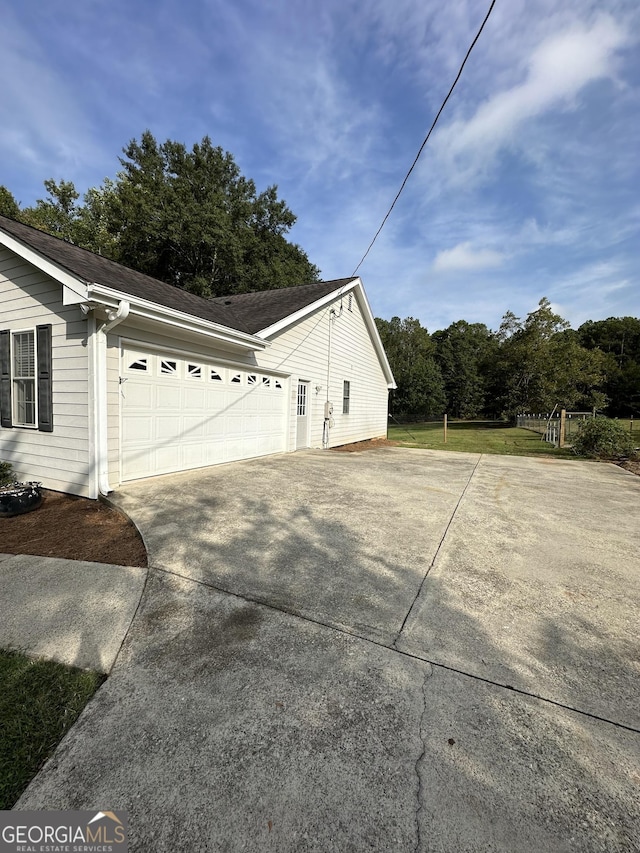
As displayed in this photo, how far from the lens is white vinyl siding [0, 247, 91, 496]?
17.6ft

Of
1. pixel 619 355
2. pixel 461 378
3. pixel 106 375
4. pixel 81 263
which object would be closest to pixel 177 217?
pixel 81 263

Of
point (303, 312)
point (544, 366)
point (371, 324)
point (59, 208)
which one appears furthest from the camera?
point (544, 366)

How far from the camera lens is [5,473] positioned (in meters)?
5.86

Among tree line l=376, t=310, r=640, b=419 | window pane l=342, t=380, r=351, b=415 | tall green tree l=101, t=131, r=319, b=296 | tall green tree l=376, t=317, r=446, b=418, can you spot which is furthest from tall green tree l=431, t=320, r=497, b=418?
window pane l=342, t=380, r=351, b=415

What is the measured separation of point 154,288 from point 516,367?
28.9 m

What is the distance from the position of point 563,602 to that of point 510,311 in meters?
35.6

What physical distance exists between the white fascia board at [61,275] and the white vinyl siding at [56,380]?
14.5 inches

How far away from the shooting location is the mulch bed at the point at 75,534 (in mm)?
3627

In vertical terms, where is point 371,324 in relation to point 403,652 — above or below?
above

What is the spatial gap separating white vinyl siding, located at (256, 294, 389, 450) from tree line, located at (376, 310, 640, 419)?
51.9ft

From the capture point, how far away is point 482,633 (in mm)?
2436

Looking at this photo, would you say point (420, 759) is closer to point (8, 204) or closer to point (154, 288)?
point (154, 288)

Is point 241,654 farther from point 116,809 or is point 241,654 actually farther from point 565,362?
point 565,362

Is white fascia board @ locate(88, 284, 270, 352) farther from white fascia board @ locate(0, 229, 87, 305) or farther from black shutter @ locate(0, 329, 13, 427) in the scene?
black shutter @ locate(0, 329, 13, 427)
